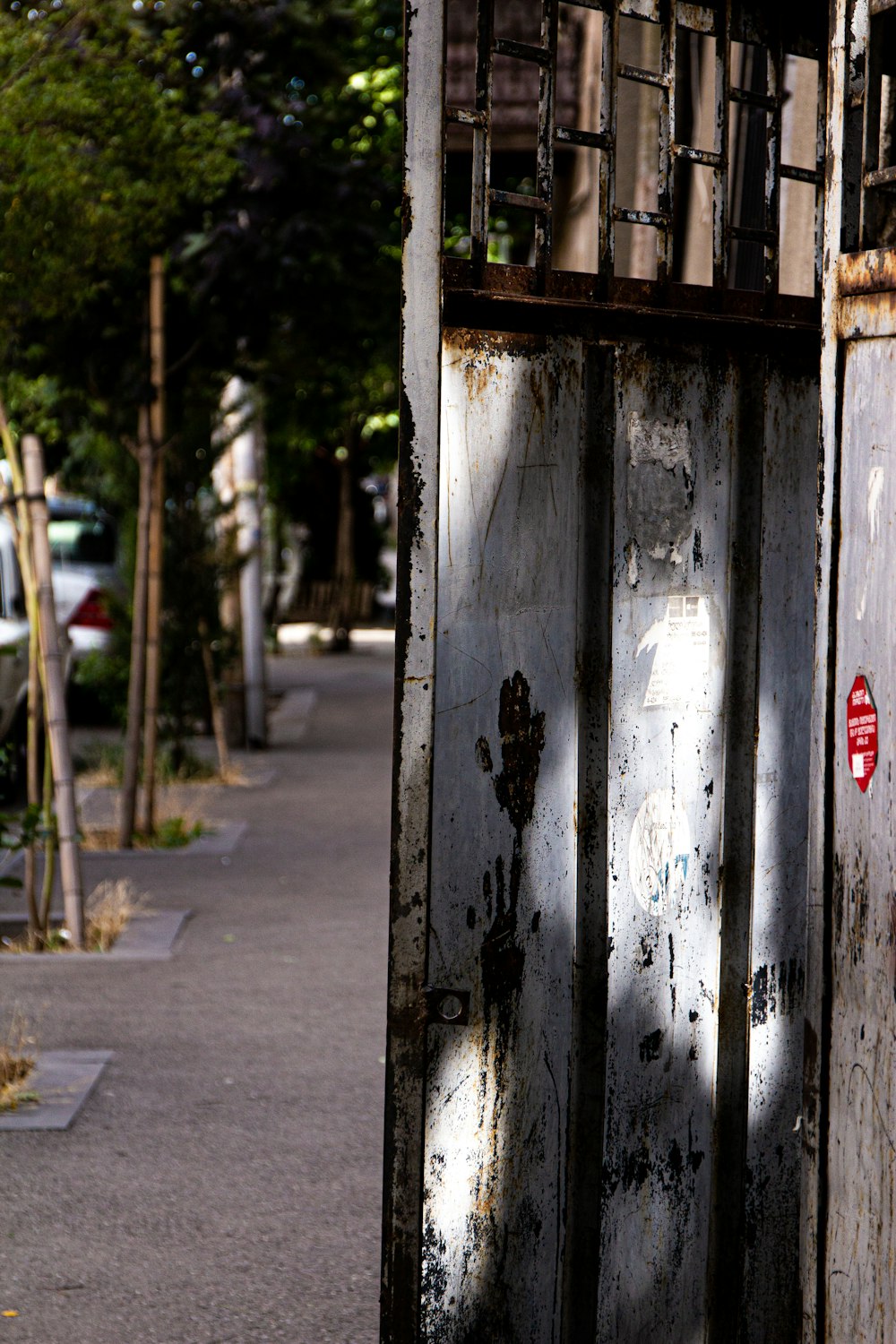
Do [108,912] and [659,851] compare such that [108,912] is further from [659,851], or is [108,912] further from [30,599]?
[659,851]

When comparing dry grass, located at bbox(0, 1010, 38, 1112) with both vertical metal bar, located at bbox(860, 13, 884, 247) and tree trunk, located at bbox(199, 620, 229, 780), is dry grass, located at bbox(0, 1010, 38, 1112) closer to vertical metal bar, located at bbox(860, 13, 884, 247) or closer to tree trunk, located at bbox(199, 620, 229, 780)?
vertical metal bar, located at bbox(860, 13, 884, 247)

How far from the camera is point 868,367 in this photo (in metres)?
2.46

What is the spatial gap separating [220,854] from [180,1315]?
608cm

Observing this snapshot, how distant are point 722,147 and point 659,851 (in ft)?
4.11

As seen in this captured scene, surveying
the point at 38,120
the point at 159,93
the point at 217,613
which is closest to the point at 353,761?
the point at 217,613

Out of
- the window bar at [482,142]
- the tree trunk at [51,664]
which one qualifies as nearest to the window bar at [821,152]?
the window bar at [482,142]

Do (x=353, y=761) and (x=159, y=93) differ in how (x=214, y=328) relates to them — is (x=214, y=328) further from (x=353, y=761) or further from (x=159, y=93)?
(x=353, y=761)

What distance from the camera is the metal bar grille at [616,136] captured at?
270cm

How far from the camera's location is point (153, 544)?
9922 mm

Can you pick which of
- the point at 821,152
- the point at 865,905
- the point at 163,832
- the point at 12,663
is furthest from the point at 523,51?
the point at 12,663

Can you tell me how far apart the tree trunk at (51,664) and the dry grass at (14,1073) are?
1.44 meters

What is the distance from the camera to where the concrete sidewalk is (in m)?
4.08

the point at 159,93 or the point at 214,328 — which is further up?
the point at 159,93

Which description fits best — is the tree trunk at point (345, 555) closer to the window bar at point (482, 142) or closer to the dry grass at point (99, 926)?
the dry grass at point (99, 926)
